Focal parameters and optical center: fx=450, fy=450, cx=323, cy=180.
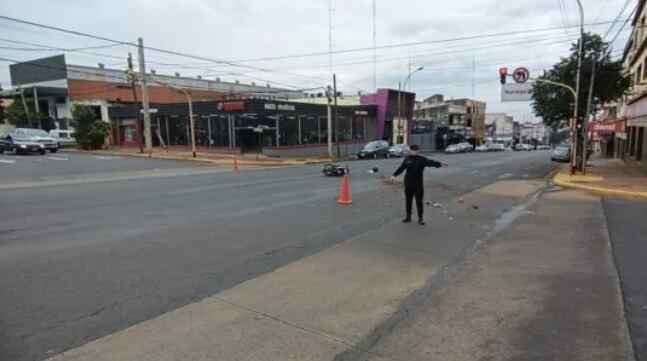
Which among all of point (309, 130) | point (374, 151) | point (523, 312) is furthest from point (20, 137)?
point (523, 312)

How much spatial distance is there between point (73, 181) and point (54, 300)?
15.5 m

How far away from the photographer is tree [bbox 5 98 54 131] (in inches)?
1933

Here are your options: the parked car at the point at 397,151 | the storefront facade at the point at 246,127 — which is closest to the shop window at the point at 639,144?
the parked car at the point at 397,151

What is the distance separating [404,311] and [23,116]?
56.5 metres

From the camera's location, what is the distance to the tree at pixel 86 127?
40.4m

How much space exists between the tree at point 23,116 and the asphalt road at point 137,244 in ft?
→ 134

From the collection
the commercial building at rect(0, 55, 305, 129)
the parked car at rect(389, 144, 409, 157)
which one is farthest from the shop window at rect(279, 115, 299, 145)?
the commercial building at rect(0, 55, 305, 129)

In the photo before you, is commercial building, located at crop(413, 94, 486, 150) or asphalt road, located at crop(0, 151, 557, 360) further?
commercial building, located at crop(413, 94, 486, 150)

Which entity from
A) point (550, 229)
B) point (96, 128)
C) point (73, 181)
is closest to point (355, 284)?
point (550, 229)

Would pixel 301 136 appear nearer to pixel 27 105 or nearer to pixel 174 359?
pixel 27 105

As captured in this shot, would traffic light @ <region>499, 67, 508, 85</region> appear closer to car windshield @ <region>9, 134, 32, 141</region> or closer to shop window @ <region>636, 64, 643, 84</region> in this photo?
shop window @ <region>636, 64, 643, 84</region>

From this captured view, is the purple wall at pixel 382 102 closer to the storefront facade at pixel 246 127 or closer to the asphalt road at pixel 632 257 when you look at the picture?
the storefront facade at pixel 246 127

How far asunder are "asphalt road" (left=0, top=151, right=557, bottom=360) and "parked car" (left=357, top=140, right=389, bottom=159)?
25632 millimetres

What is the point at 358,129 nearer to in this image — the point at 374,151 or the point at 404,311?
the point at 374,151
